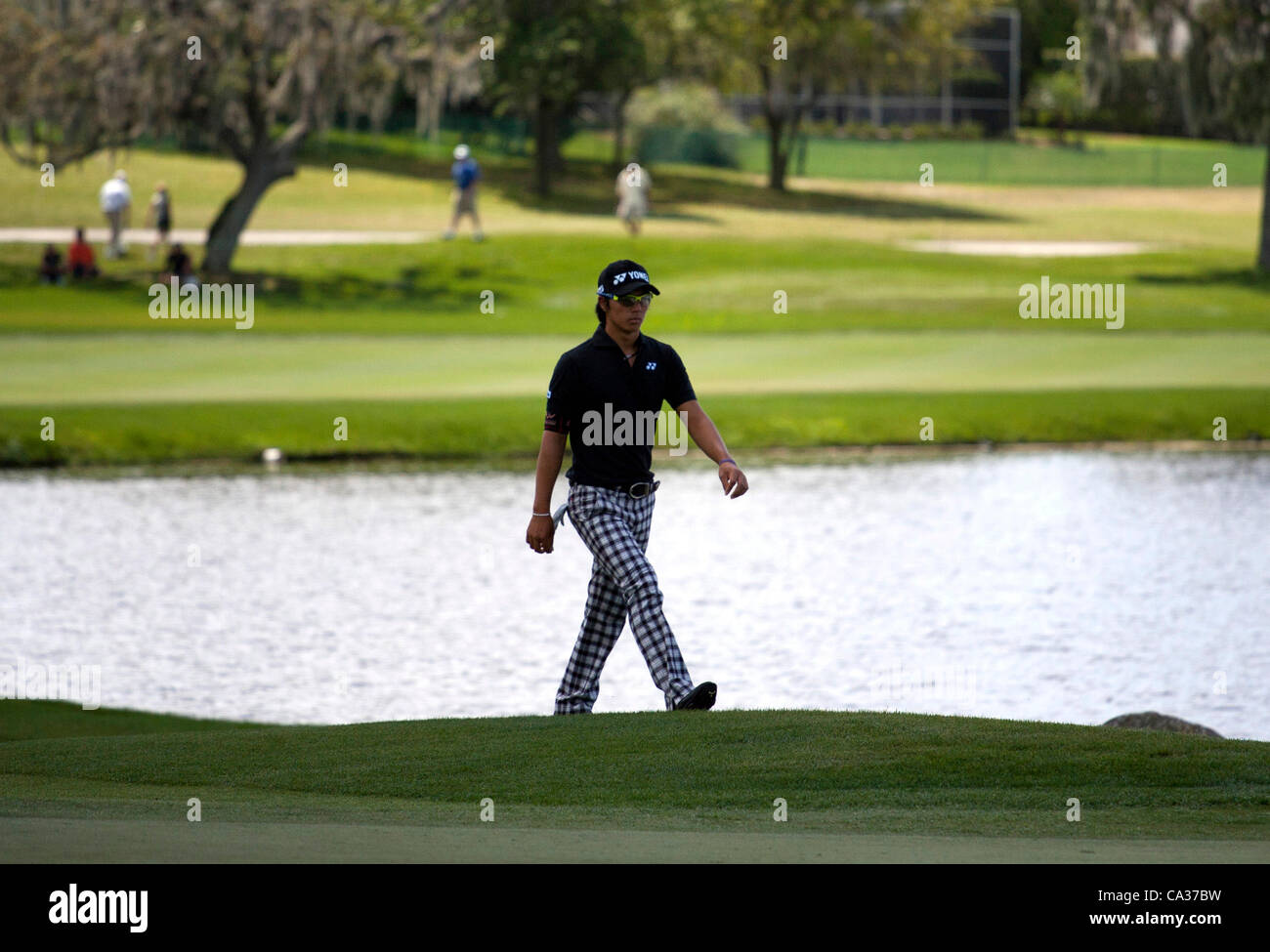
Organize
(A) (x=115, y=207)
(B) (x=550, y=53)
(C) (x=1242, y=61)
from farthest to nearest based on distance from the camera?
(B) (x=550, y=53) → (C) (x=1242, y=61) → (A) (x=115, y=207)

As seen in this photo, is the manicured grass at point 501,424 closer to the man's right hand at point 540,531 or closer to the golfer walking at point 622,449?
the man's right hand at point 540,531

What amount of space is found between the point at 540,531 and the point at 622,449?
1.80 feet

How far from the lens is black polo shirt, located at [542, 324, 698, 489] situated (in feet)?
26.6

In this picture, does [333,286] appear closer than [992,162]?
Yes

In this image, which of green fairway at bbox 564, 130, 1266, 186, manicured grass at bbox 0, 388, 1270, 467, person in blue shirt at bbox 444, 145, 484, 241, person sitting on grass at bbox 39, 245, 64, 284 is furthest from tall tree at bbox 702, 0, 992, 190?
manicured grass at bbox 0, 388, 1270, 467

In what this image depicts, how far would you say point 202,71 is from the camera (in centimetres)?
4106

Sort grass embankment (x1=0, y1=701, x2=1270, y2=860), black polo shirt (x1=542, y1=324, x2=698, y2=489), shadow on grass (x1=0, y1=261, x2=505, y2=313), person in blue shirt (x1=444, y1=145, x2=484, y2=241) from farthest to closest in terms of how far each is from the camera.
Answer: person in blue shirt (x1=444, y1=145, x2=484, y2=241) → shadow on grass (x1=0, y1=261, x2=505, y2=313) → black polo shirt (x1=542, y1=324, x2=698, y2=489) → grass embankment (x1=0, y1=701, x2=1270, y2=860)

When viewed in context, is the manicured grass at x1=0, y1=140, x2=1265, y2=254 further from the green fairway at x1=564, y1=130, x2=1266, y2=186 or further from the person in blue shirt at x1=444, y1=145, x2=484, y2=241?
the person in blue shirt at x1=444, y1=145, x2=484, y2=241

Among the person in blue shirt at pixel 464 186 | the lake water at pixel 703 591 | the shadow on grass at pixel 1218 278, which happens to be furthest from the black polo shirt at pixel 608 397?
the shadow on grass at pixel 1218 278

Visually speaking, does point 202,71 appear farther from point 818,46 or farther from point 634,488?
point 634,488

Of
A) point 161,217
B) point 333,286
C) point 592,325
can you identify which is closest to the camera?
point 592,325

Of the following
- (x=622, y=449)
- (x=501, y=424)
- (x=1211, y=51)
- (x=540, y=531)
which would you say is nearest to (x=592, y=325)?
(x=501, y=424)

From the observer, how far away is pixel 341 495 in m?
20.1

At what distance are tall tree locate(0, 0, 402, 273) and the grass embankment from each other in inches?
1345
